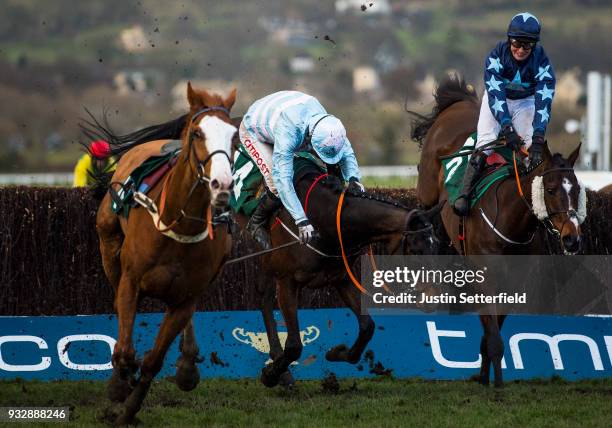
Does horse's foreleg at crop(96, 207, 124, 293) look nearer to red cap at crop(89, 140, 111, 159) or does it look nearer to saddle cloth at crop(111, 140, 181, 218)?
saddle cloth at crop(111, 140, 181, 218)

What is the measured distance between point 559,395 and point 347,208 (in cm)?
193

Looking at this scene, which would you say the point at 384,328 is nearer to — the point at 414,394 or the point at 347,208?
the point at 414,394

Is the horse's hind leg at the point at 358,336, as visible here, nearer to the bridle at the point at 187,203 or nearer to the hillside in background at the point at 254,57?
the bridle at the point at 187,203

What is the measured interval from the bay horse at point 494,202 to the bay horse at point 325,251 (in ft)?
3.30

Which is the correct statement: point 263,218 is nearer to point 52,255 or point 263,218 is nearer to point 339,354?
point 339,354

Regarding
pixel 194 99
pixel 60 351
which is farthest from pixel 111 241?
pixel 194 99

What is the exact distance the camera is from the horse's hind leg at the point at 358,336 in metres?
7.37

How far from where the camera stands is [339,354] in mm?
7500

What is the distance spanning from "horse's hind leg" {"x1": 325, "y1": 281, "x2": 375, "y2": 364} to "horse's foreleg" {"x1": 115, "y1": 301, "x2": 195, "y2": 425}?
153cm

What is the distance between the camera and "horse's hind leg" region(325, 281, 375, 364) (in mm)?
7371

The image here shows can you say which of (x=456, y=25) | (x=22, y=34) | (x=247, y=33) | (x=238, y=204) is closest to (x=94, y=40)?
(x=22, y=34)

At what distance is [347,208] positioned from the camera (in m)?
7.16

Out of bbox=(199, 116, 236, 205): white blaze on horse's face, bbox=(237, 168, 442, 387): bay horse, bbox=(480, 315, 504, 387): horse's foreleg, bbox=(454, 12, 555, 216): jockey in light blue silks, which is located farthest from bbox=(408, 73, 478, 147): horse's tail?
bbox=(199, 116, 236, 205): white blaze on horse's face

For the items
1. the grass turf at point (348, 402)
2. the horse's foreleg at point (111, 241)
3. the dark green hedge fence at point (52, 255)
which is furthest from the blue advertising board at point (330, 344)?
the horse's foreleg at point (111, 241)
